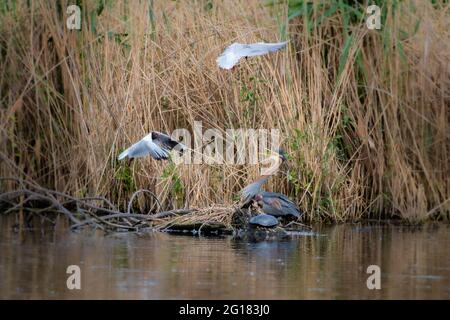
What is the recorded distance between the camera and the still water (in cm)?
670

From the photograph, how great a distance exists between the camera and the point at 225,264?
25.2 ft

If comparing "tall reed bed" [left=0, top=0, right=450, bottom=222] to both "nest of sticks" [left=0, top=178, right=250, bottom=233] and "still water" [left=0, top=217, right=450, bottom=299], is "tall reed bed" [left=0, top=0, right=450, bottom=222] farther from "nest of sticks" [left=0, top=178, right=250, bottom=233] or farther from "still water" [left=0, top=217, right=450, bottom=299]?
"still water" [left=0, top=217, right=450, bottom=299]

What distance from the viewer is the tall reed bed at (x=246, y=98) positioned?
10.2m

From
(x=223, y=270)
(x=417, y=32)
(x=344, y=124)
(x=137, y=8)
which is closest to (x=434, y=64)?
(x=417, y=32)

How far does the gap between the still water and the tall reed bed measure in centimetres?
77

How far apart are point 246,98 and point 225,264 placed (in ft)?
→ 9.55

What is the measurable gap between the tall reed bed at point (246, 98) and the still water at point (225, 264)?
77cm
